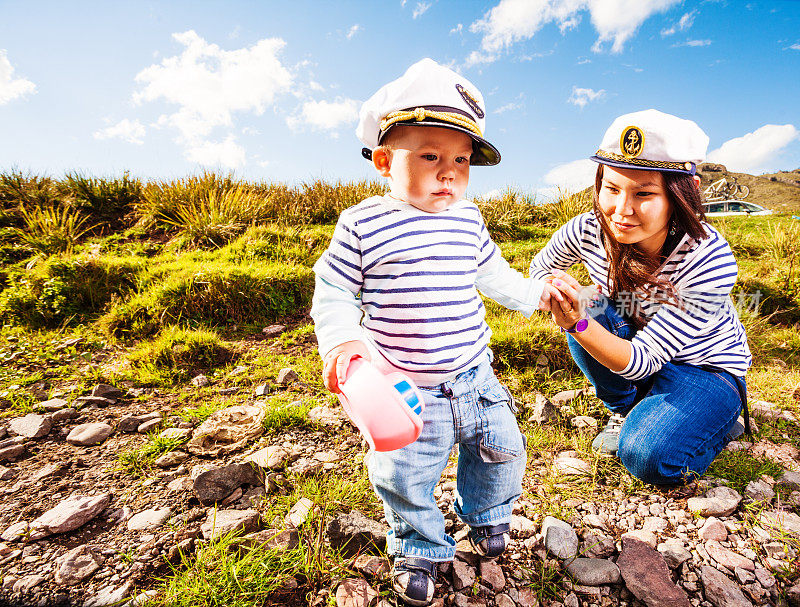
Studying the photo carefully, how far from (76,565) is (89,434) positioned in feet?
3.40

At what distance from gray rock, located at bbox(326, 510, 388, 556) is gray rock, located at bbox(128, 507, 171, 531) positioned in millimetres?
743

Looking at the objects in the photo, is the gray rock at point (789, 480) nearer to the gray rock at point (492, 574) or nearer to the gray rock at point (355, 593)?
the gray rock at point (492, 574)

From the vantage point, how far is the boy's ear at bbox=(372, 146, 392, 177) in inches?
66.3

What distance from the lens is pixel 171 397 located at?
3104mm

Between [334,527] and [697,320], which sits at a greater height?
[697,320]

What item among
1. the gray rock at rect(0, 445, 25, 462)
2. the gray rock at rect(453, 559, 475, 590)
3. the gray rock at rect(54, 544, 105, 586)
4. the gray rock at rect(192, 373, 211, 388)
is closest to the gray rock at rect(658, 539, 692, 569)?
the gray rock at rect(453, 559, 475, 590)

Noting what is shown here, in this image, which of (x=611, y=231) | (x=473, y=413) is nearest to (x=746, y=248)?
(x=611, y=231)

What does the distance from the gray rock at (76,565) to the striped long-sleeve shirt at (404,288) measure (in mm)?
1239

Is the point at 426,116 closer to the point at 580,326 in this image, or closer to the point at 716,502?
the point at 580,326

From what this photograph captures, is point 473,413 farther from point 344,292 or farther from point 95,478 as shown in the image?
point 95,478

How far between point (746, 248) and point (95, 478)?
7.11m

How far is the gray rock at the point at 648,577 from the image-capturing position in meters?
1.66

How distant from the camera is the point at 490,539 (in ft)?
5.98

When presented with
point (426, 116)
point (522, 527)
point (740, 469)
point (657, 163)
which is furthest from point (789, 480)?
point (426, 116)
